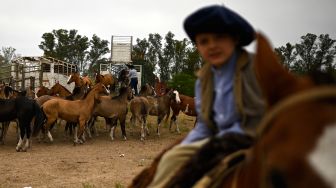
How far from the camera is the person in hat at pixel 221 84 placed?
217cm

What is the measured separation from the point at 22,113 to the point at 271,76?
12.8m

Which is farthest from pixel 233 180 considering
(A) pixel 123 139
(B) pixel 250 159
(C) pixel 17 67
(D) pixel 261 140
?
(C) pixel 17 67

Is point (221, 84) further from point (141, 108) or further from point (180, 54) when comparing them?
point (180, 54)

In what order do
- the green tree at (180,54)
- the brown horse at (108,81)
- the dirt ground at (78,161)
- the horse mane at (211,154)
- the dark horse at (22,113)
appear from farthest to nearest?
the green tree at (180,54)
the brown horse at (108,81)
the dark horse at (22,113)
the dirt ground at (78,161)
the horse mane at (211,154)

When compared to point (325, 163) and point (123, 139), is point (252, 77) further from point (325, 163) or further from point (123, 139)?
point (123, 139)

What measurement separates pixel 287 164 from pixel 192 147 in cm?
118

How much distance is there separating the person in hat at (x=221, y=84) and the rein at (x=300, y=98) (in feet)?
2.22

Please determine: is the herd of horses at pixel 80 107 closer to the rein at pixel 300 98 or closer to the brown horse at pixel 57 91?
the brown horse at pixel 57 91

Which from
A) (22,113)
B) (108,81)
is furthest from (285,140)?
(108,81)

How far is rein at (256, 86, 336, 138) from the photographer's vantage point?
1212 mm

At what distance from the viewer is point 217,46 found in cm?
230

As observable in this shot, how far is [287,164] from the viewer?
1197mm

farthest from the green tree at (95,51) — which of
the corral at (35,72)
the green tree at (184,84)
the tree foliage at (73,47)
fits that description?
the corral at (35,72)

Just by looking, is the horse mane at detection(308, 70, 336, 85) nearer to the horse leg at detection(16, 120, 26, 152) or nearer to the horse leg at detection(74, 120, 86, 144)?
the horse leg at detection(16, 120, 26, 152)
